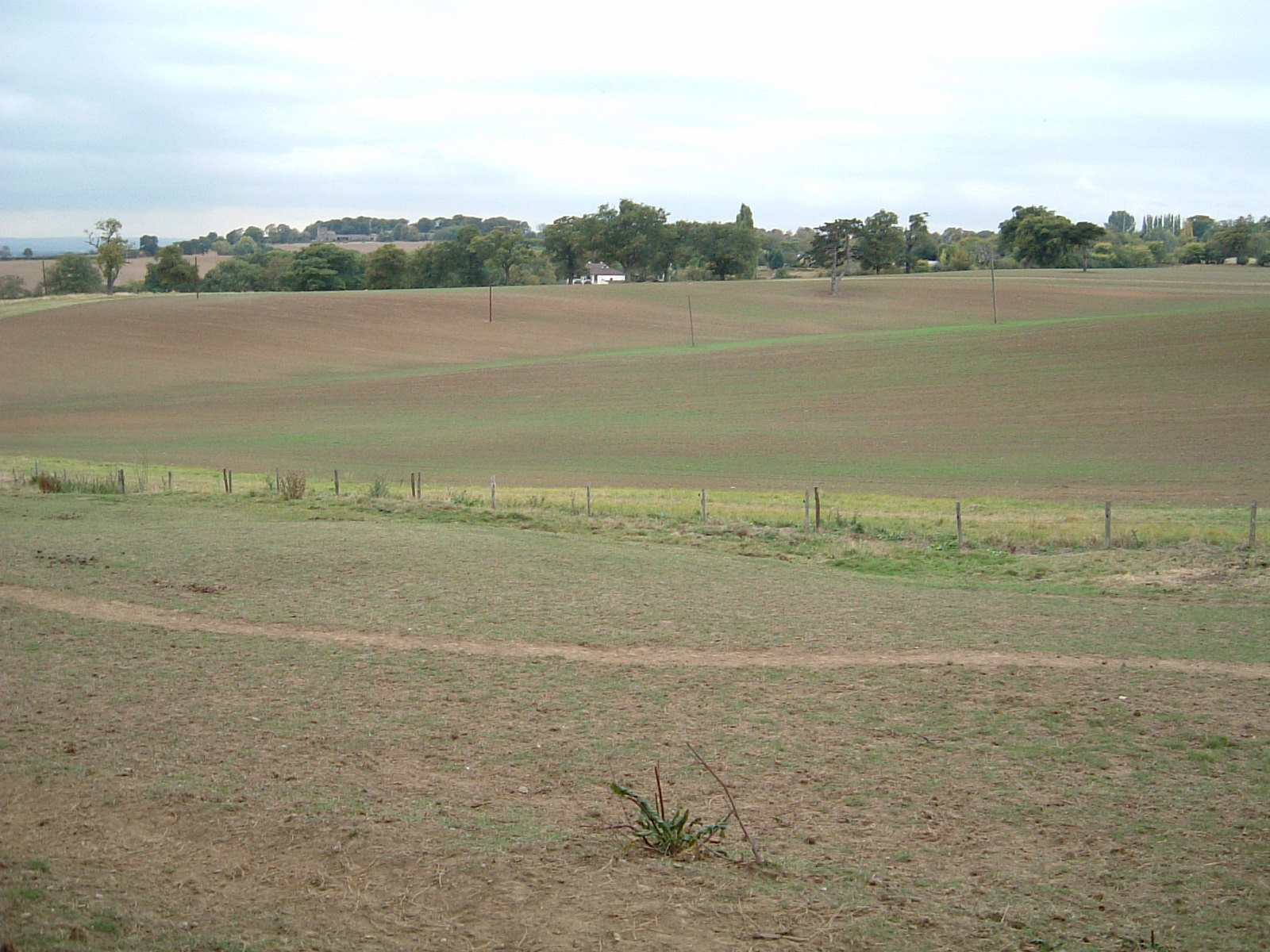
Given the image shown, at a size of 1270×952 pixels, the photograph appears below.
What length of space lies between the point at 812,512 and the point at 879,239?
109 meters

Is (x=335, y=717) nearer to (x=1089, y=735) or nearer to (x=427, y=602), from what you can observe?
(x=427, y=602)

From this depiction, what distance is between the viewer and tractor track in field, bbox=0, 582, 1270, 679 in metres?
12.8

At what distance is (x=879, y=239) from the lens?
130625 millimetres

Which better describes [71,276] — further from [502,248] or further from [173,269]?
[502,248]

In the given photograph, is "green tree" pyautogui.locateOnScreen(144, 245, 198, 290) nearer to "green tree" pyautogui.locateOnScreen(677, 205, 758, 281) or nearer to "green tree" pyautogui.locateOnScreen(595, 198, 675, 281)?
"green tree" pyautogui.locateOnScreen(595, 198, 675, 281)

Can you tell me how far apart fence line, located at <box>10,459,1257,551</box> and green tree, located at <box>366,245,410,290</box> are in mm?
103310

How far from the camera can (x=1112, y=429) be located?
43.7 metres

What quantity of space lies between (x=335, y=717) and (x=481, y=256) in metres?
133

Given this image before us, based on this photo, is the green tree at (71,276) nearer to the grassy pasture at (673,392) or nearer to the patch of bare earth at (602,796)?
the grassy pasture at (673,392)

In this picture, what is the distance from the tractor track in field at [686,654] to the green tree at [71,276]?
14188 cm

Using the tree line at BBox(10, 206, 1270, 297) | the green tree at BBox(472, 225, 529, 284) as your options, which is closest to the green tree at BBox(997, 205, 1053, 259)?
the tree line at BBox(10, 206, 1270, 297)

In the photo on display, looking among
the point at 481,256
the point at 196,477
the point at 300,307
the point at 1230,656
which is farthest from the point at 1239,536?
the point at 481,256

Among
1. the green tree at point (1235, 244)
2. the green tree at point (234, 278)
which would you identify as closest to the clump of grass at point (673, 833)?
the green tree at point (234, 278)

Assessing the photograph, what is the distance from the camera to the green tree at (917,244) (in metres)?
160
